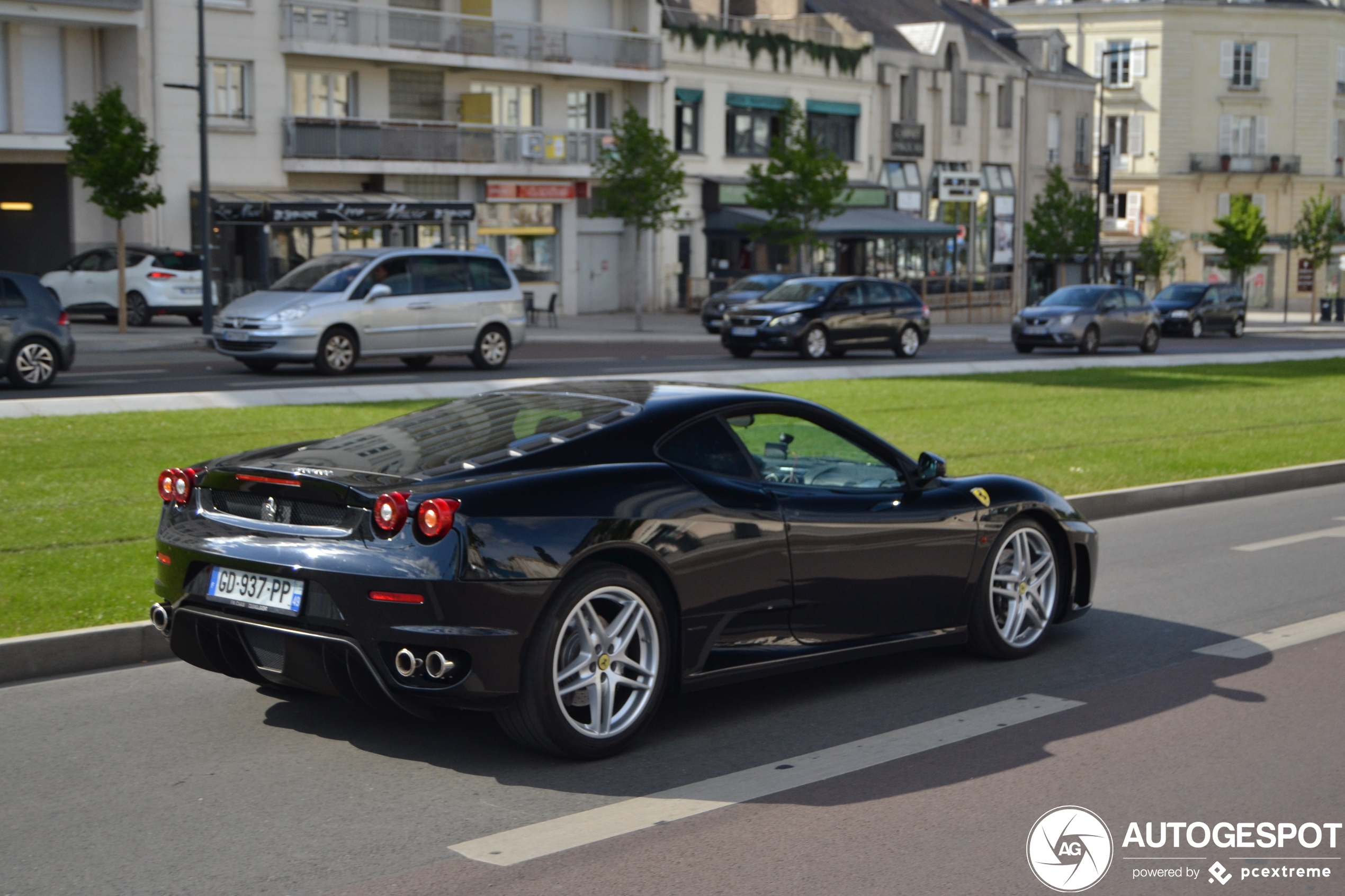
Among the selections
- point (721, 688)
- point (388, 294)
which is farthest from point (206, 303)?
point (721, 688)

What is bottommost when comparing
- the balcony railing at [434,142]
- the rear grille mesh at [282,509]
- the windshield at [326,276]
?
the rear grille mesh at [282,509]

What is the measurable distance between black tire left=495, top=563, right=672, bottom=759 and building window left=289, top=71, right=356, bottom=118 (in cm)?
3870

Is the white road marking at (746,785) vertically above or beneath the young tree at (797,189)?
beneath

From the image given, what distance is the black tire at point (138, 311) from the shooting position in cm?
3397

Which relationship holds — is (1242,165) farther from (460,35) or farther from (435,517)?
(435,517)

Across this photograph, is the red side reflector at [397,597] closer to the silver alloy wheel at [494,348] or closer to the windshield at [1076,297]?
the silver alloy wheel at [494,348]

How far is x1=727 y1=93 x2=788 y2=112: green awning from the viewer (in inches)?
2117

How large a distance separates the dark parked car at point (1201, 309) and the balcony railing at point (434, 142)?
17.9m

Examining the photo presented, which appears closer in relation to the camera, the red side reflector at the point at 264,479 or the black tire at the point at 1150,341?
the red side reflector at the point at 264,479

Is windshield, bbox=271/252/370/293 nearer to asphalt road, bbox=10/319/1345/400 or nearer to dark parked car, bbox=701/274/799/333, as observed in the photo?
asphalt road, bbox=10/319/1345/400

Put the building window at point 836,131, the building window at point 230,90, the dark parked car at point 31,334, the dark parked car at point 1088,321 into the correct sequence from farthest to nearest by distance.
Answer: the building window at point 836,131 < the building window at point 230,90 < the dark parked car at point 1088,321 < the dark parked car at point 31,334

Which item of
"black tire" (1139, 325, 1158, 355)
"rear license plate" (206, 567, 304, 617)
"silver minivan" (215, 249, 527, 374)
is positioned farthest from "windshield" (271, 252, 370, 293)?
"black tire" (1139, 325, 1158, 355)

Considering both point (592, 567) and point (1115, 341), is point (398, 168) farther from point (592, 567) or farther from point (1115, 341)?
point (592, 567)

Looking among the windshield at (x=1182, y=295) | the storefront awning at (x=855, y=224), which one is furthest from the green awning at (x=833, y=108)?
the windshield at (x=1182, y=295)
